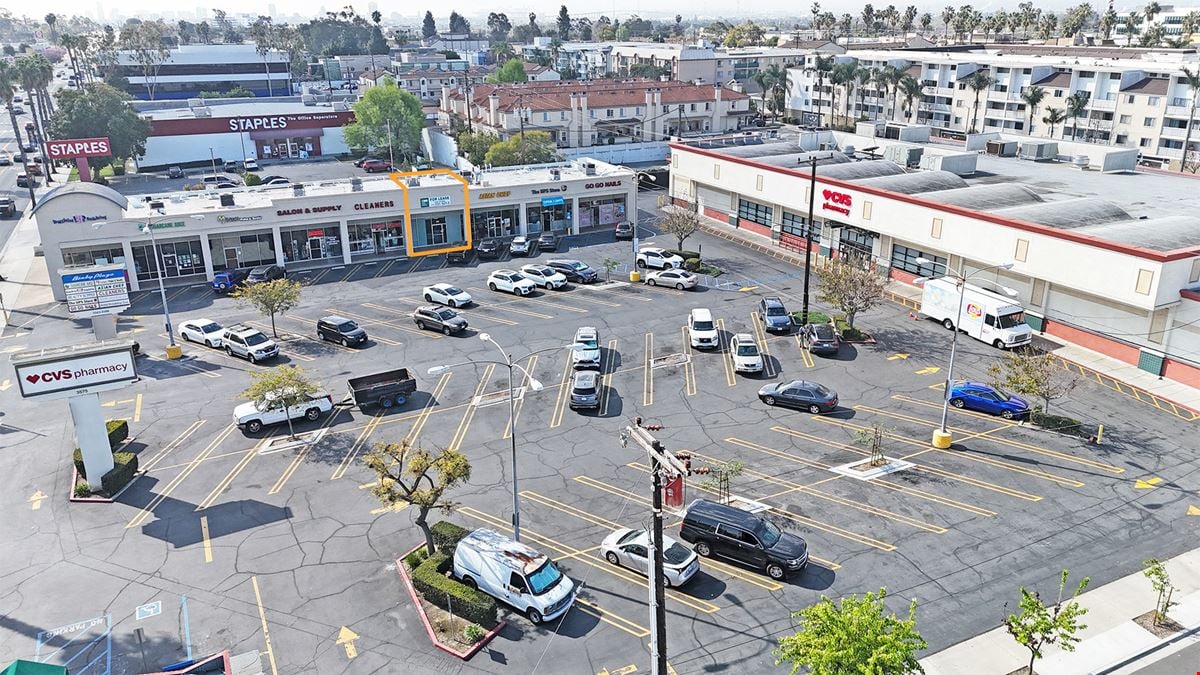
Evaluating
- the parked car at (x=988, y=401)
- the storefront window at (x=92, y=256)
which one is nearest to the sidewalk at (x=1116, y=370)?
the parked car at (x=988, y=401)

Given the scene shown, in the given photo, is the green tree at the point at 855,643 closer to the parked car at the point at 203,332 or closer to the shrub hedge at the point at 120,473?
the shrub hedge at the point at 120,473

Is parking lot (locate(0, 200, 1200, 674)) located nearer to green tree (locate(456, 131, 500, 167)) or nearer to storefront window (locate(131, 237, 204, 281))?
storefront window (locate(131, 237, 204, 281))

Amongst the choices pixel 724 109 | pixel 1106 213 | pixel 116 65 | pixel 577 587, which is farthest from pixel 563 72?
pixel 577 587

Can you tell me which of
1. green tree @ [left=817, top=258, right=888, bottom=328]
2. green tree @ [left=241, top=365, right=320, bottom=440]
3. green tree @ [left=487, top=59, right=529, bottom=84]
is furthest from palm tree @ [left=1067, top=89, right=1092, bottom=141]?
green tree @ [left=241, top=365, right=320, bottom=440]

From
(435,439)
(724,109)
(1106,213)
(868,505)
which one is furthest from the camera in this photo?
(724,109)

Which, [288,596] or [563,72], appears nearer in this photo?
[288,596]

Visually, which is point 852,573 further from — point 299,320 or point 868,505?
point 299,320
